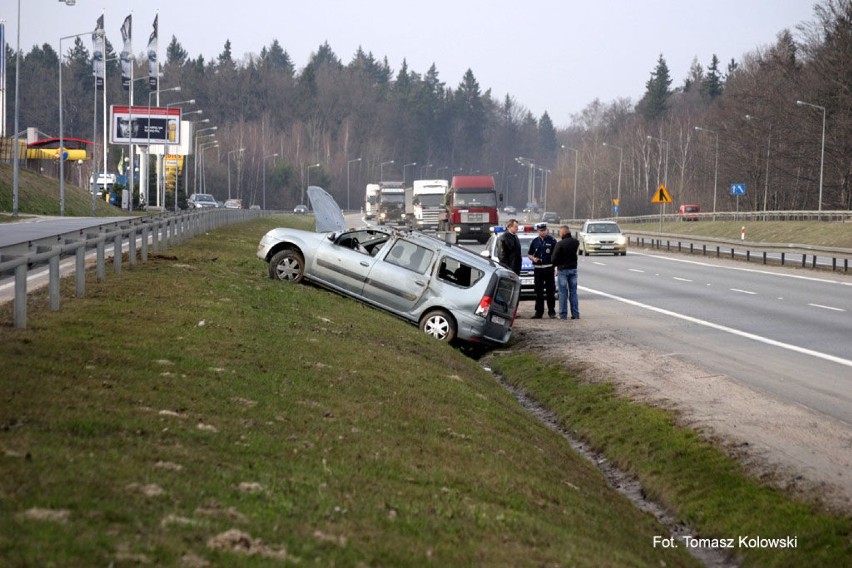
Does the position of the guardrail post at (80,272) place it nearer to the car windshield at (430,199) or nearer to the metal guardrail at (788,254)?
the metal guardrail at (788,254)

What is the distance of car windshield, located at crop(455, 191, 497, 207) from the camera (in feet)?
218

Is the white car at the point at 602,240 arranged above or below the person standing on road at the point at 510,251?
below

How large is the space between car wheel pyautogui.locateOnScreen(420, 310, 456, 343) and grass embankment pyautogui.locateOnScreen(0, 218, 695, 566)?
5372mm

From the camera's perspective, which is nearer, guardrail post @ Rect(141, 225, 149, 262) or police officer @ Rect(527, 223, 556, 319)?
guardrail post @ Rect(141, 225, 149, 262)

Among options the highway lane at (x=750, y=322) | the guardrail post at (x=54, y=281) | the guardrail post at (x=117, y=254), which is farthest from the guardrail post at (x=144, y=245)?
the guardrail post at (x=54, y=281)

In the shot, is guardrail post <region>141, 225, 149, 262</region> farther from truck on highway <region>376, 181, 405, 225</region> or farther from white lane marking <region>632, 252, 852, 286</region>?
truck on highway <region>376, 181, 405, 225</region>

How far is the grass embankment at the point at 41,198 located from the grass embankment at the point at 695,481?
160 ft

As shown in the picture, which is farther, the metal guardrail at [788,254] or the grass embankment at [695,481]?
the metal guardrail at [788,254]

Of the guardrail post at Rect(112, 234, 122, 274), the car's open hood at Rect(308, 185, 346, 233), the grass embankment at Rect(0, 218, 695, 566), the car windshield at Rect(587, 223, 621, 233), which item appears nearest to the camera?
the grass embankment at Rect(0, 218, 695, 566)

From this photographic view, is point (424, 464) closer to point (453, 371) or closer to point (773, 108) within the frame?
point (453, 371)

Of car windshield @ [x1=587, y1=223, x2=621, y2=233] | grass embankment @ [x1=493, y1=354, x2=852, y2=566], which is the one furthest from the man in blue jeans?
car windshield @ [x1=587, y1=223, x2=621, y2=233]

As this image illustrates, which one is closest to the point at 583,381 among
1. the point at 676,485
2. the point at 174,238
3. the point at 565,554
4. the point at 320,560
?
the point at 676,485

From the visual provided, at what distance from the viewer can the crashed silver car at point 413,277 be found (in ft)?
67.2

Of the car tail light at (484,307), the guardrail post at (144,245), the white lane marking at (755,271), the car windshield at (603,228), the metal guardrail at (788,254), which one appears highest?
the guardrail post at (144,245)
